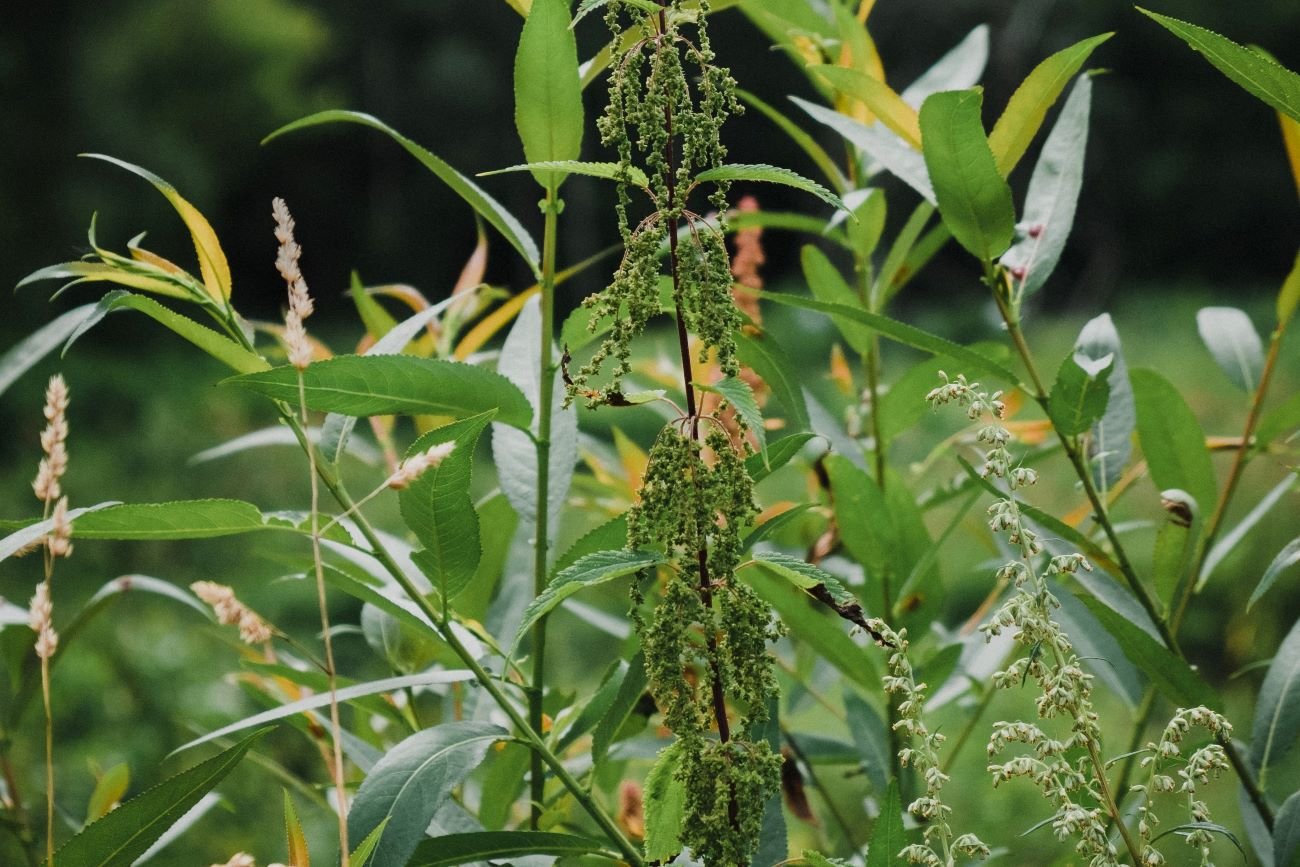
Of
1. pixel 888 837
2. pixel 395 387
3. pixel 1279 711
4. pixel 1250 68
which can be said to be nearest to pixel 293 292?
pixel 395 387

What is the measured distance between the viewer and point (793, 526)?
2.98ft

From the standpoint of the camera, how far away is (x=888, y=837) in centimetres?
46

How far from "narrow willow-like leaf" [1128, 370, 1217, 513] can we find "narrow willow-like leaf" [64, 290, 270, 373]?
48cm

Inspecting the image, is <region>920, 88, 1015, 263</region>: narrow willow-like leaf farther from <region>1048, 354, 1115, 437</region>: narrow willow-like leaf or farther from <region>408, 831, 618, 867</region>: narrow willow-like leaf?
<region>408, 831, 618, 867</region>: narrow willow-like leaf

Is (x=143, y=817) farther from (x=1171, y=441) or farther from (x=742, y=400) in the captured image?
(x=1171, y=441)

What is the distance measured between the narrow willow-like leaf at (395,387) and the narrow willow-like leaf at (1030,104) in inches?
10.7

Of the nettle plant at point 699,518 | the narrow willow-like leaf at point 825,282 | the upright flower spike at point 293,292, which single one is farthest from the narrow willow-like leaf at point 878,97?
the upright flower spike at point 293,292

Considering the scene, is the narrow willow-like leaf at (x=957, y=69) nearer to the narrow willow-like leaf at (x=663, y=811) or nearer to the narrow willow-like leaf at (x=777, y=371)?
the narrow willow-like leaf at (x=777, y=371)

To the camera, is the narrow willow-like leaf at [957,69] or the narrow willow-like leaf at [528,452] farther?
the narrow willow-like leaf at [957,69]

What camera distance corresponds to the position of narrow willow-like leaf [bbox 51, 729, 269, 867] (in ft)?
1.51

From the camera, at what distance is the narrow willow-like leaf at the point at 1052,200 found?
634mm

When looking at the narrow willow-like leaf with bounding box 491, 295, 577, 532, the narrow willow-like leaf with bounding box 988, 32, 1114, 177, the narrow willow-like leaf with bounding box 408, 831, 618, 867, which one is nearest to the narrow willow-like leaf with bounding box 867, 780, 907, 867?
the narrow willow-like leaf with bounding box 408, 831, 618, 867

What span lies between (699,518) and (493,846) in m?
0.18

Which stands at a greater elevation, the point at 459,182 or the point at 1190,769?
the point at 459,182
